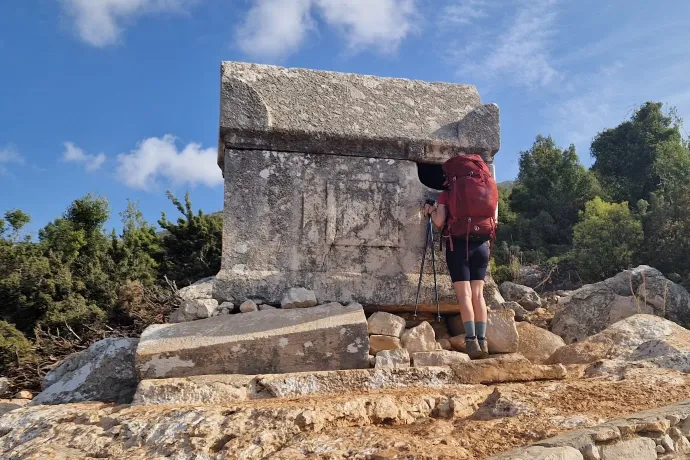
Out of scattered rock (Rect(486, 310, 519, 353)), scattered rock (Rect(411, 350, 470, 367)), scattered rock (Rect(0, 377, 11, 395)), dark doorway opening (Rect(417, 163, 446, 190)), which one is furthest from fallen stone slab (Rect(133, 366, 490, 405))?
scattered rock (Rect(0, 377, 11, 395))

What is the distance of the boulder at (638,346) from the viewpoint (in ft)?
11.2

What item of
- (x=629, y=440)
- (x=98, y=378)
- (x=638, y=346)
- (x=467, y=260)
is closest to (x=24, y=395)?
(x=98, y=378)

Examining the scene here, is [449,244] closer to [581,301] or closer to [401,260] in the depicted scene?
[401,260]

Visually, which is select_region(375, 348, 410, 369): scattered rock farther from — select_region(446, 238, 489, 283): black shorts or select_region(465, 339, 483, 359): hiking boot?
select_region(446, 238, 489, 283): black shorts

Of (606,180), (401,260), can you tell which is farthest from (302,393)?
(606,180)

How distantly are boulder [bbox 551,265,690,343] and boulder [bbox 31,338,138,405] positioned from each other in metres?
3.59

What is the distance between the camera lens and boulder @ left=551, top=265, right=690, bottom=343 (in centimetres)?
510

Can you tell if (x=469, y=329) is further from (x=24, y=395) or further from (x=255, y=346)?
(x=24, y=395)

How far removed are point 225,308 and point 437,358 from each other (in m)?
1.45

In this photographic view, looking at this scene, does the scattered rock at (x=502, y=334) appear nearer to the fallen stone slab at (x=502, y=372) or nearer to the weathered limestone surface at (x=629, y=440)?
the fallen stone slab at (x=502, y=372)

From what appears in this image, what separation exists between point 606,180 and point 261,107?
23.3 m

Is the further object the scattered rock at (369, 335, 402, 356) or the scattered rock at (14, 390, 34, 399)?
the scattered rock at (14, 390, 34, 399)

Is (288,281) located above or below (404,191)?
below

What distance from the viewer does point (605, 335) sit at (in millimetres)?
3988
